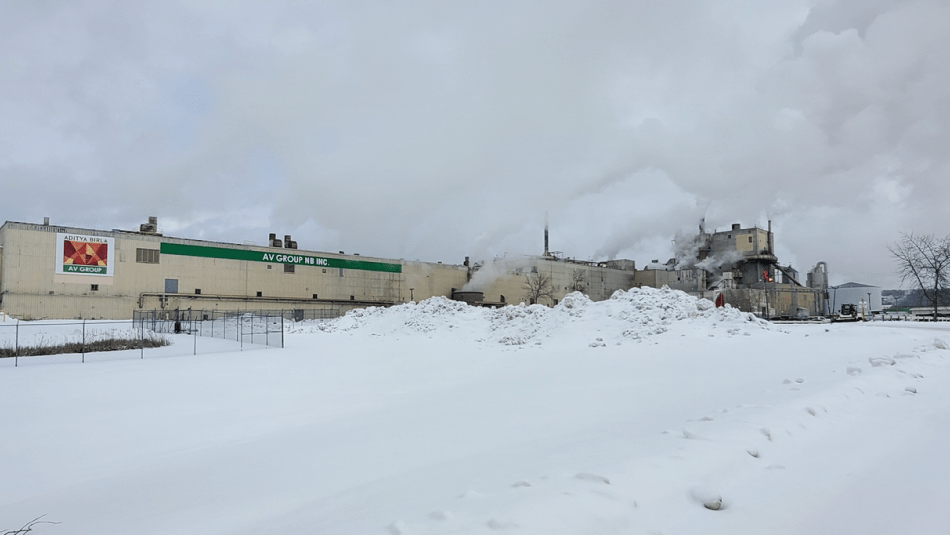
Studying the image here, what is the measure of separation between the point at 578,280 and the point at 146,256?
169 feet

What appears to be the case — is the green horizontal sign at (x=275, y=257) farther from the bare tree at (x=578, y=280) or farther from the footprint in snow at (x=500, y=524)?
the footprint in snow at (x=500, y=524)

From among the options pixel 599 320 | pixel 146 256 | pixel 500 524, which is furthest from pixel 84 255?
pixel 500 524

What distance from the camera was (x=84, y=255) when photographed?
4256 cm

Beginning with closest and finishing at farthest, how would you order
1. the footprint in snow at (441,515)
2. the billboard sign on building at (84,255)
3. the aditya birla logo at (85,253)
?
the footprint in snow at (441,515), the billboard sign on building at (84,255), the aditya birla logo at (85,253)

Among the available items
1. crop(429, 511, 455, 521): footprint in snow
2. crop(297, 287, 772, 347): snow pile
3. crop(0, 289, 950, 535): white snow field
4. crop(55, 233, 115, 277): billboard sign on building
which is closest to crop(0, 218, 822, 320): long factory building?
crop(55, 233, 115, 277): billboard sign on building

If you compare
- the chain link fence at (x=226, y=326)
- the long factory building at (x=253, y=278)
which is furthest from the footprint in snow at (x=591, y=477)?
the long factory building at (x=253, y=278)

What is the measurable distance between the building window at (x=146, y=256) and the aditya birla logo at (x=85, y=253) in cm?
223

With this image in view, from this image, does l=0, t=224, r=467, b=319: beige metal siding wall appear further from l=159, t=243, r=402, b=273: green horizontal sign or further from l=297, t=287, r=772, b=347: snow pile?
l=297, t=287, r=772, b=347: snow pile

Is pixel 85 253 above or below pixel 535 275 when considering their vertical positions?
above

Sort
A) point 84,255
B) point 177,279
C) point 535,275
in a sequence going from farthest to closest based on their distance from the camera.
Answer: point 535,275, point 177,279, point 84,255

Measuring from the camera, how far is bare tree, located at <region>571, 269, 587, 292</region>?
237 ft

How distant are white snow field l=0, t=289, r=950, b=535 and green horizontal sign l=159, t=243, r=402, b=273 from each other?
1345 inches

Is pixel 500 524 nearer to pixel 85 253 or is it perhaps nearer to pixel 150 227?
pixel 85 253

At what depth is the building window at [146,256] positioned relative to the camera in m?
45.2
